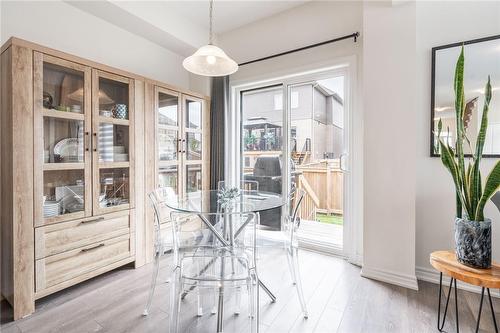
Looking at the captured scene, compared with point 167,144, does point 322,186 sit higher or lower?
lower

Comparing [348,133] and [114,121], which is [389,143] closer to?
[348,133]

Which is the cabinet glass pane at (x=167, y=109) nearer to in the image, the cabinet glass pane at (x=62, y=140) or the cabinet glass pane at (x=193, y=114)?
the cabinet glass pane at (x=193, y=114)

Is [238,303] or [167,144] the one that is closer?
[238,303]

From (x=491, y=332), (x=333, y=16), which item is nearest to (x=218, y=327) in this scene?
(x=491, y=332)

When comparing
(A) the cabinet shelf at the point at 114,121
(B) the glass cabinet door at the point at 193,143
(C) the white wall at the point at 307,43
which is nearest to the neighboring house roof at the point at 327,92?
(C) the white wall at the point at 307,43

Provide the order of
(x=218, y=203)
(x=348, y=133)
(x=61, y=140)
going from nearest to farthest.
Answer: (x=61, y=140)
(x=218, y=203)
(x=348, y=133)

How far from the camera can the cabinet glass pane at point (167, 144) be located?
2725mm

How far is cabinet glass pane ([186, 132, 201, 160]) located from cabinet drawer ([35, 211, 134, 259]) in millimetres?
1048

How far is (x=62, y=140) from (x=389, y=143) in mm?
2745

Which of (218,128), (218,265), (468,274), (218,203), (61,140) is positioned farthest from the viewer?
(218,128)

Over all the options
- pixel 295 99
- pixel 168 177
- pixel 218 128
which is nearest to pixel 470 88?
pixel 295 99

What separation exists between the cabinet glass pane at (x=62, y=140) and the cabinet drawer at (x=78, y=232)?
20.4 inches

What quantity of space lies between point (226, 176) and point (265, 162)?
0.56 meters

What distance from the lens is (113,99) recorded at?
2338mm
